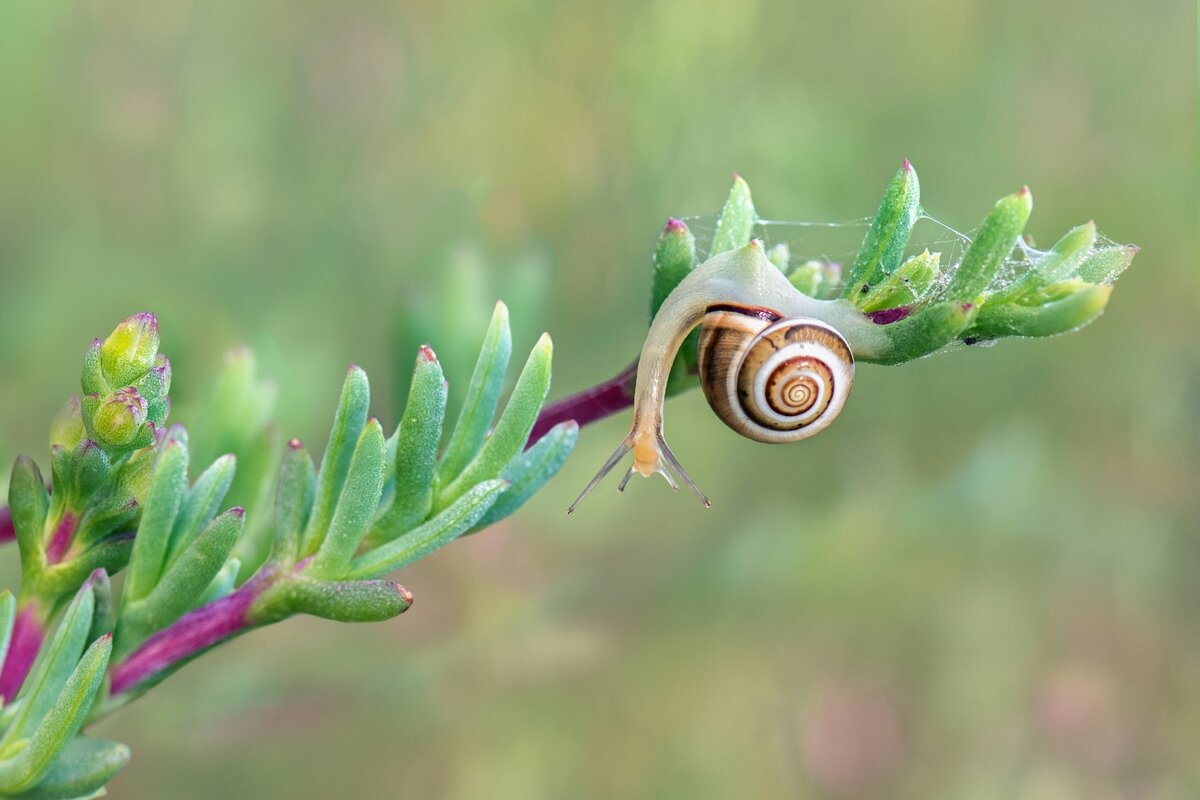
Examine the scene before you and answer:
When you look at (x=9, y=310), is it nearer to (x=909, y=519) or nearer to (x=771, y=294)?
(x=771, y=294)

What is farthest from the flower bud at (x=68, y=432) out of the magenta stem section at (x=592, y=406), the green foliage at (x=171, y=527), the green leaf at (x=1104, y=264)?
the green leaf at (x=1104, y=264)

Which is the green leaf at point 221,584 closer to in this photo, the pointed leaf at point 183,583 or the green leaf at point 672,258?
the pointed leaf at point 183,583

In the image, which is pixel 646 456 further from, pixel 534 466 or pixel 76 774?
pixel 76 774

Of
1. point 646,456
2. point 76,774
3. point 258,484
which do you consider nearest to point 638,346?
point 646,456

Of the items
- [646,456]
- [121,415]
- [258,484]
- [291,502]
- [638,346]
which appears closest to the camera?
[121,415]

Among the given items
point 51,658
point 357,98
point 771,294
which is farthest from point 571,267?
point 51,658

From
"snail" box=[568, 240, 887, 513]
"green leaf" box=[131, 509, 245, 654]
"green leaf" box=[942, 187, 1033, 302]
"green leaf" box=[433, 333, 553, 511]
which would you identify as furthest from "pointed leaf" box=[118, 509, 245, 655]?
"green leaf" box=[942, 187, 1033, 302]
